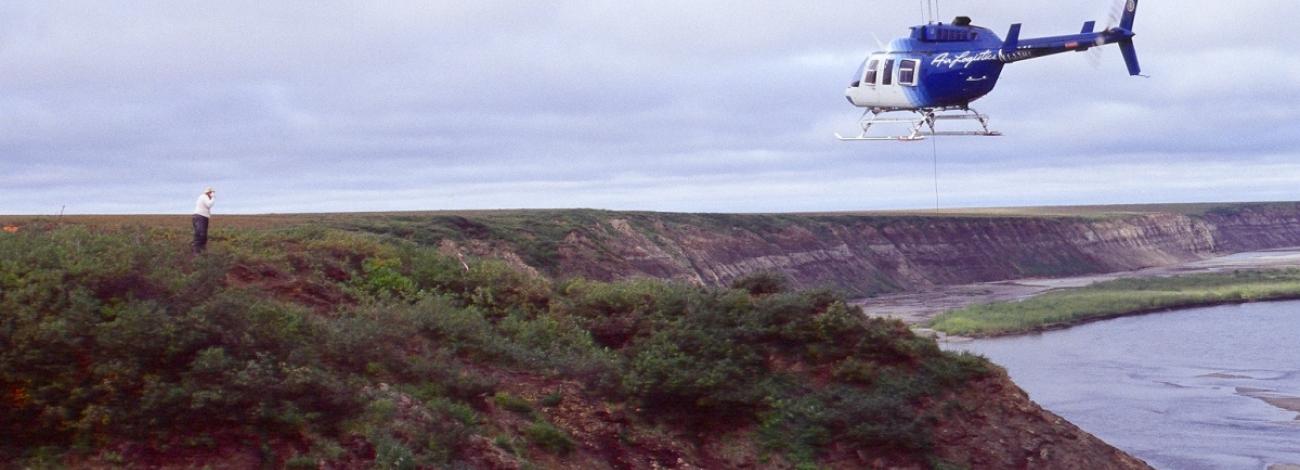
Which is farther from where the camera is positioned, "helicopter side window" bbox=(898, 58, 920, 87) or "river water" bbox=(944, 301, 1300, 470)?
"river water" bbox=(944, 301, 1300, 470)

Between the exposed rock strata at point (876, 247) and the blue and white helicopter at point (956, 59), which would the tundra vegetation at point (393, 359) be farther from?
the exposed rock strata at point (876, 247)

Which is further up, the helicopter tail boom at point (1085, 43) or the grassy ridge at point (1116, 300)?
the helicopter tail boom at point (1085, 43)

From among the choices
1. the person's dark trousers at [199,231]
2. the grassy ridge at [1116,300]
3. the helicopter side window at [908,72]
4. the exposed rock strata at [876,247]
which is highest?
the helicopter side window at [908,72]

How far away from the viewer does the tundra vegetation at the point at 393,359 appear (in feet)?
42.9

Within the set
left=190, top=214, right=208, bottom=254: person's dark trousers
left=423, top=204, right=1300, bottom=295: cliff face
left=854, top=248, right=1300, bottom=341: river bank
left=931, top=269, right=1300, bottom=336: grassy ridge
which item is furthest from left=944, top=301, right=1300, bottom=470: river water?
left=190, top=214, right=208, bottom=254: person's dark trousers

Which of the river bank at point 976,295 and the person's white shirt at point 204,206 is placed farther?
the river bank at point 976,295

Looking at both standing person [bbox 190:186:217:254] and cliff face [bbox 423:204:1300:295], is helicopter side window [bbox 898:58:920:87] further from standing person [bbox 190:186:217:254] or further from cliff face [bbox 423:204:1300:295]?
cliff face [bbox 423:204:1300:295]

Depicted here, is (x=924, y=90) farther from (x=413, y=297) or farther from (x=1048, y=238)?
(x=1048, y=238)

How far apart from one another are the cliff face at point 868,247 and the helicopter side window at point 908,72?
2332 centimetres

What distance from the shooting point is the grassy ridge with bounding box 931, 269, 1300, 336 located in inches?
2250

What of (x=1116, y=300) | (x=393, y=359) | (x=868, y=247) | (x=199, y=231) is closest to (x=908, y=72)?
(x=393, y=359)

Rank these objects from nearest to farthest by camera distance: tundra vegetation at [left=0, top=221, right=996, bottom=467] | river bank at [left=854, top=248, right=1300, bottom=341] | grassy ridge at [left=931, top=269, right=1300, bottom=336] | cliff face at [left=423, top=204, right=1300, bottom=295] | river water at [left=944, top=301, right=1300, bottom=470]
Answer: tundra vegetation at [left=0, top=221, right=996, bottom=467]
river water at [left=944, top=301, right=1300, bottom=470]
grassy ridge at [left=931, top=269, right=1300, bottom=336]
cliff face at [left=423, top=204, right=1300, bottom=295]
river bank at [left=854, top=248, right=1300, bottom=341]

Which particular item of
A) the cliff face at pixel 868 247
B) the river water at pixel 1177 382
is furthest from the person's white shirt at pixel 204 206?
the cliff face at pixel 868 247

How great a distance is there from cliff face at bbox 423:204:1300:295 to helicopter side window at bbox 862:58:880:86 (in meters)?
22.2
